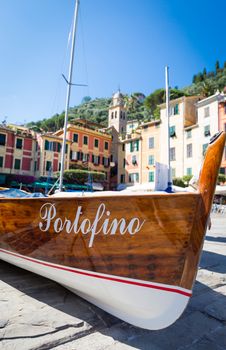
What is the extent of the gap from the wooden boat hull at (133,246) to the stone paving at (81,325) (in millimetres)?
166

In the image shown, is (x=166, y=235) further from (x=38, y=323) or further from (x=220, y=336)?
(x=38, y=323)

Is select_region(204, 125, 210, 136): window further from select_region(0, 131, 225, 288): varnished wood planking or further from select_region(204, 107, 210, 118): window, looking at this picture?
select_region(0, 131, 225, 288): varnished wood planking

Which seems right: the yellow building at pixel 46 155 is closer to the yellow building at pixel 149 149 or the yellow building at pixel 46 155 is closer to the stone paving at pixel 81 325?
the yellow building at pixel 149 149

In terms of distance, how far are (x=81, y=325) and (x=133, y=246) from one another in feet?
3.10

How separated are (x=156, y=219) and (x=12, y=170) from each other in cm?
2585

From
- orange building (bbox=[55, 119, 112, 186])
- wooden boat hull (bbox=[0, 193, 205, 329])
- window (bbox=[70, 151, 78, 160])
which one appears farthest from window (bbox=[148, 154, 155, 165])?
wooden boat hull (bbox=[0, 193, 205, 329])

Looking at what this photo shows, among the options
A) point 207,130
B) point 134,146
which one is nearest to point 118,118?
point 134,146

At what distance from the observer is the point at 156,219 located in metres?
1.97

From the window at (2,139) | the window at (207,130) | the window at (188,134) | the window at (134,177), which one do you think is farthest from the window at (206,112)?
A: the window at (2,139)

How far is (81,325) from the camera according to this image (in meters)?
2.23

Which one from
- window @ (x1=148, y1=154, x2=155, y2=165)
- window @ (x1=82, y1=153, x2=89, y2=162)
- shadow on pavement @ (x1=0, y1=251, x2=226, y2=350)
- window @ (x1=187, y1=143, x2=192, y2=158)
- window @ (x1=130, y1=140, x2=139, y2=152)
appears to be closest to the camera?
shadow on pavement @ (x1=0, y1=251, x2=226, y2=350)

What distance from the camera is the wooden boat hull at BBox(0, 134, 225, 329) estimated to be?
6.24 feet

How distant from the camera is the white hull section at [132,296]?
1.93 meters

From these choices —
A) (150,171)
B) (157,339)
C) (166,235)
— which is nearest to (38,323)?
(157,339)
